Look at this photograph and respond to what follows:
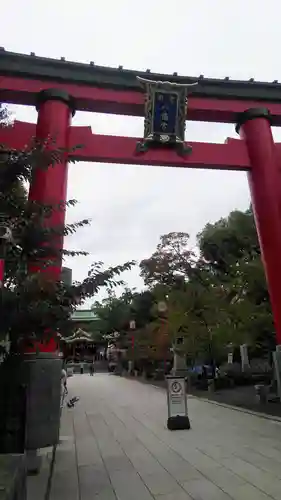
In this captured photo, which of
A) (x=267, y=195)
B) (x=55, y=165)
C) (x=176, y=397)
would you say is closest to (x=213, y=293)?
(x=267, y=195)

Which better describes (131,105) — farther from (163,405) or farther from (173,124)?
(163,405)

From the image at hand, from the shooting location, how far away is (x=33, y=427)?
6039mm

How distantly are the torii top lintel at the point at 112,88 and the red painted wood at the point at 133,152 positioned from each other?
2.97 feet

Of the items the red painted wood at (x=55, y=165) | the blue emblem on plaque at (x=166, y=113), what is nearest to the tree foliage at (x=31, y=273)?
the red painted wood at (x=55, y=165)

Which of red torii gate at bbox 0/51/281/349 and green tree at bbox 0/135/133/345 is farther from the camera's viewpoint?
red torii gate at bbox 0/51/281/349

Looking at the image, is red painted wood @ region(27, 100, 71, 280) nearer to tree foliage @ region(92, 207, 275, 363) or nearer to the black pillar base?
tree foliage @ region(92, 207, 275, 363)

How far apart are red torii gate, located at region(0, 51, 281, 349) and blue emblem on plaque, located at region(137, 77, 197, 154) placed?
23cm

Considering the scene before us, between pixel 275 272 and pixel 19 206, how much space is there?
6996 mm

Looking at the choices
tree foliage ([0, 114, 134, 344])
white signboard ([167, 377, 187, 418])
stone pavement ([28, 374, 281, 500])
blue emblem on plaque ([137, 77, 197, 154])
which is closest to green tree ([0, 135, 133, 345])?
tree foliage ([0, 114, 134, 344])

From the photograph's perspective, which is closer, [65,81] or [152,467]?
[152,467]

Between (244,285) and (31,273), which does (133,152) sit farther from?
(244,285)

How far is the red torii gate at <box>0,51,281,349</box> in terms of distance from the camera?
9.38 m

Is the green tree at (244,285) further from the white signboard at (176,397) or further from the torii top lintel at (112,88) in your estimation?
the white signboard at (176,397)

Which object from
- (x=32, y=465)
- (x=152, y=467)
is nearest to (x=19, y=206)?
(x=32, y=465)
